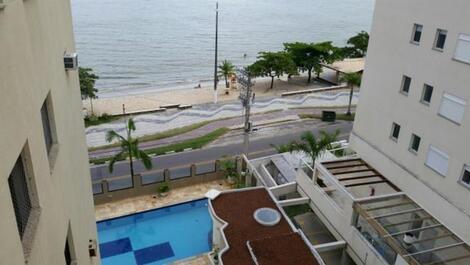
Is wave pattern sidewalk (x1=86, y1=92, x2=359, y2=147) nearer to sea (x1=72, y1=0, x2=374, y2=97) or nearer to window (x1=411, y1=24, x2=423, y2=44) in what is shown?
sea (x1=72, y1=0, x2=374, y2=97)

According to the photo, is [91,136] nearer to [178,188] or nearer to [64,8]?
[178,188]

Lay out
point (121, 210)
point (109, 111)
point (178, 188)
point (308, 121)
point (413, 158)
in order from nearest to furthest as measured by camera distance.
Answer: point (413, 158) → point (121, 210) → point (178, 188) → point (308, 121) → point (109, 111)

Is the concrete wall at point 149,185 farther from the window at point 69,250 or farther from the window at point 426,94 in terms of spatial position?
the window at point 69,250

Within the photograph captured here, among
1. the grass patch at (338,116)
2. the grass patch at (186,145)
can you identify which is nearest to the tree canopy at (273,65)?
the grass patch at (338,116)

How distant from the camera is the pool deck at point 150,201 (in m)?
26.4

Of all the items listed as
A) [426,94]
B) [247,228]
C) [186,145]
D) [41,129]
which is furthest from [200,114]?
[41,129]

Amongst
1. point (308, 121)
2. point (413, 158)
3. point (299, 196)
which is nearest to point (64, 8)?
point (413, 158)

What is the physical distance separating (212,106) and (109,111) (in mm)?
12715

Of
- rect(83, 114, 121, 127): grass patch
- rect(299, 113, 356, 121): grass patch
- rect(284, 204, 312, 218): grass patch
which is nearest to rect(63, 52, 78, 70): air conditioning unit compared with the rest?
rect(284, 204, 312, 218): grass patch

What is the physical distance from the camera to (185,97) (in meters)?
57.7

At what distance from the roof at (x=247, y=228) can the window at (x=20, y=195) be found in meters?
13.1

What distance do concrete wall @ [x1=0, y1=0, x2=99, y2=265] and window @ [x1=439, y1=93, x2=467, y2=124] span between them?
46.3ft

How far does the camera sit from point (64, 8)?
31.9 ft

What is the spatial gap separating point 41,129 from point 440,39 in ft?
52.2
